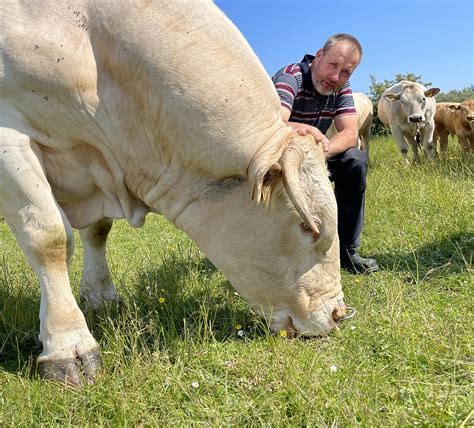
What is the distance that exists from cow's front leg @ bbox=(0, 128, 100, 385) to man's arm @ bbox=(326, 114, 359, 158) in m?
2.53

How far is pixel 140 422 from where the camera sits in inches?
95.2

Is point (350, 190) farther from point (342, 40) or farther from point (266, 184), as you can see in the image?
point (266, 184)

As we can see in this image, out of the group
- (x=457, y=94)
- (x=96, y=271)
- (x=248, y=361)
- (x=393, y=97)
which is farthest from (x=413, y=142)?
(x=457, y=94)

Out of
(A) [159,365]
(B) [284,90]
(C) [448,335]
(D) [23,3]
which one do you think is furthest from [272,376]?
(B) [284,90]

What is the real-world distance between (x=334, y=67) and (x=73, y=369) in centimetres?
339

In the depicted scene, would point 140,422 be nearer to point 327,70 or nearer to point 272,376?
point 272,376

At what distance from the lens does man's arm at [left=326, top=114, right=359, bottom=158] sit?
15.6 feet

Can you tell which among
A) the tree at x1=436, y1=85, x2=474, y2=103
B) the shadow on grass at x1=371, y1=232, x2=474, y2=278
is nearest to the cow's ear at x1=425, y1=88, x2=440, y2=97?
the shadow on grass at x1=371, y1=232, x2=474, y2=278

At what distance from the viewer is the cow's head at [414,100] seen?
42.6ft

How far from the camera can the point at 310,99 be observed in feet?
16.6

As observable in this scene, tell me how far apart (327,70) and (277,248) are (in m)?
2.26

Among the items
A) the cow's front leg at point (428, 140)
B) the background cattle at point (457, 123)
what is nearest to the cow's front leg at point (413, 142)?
the cow's front leg at point (428, 140)

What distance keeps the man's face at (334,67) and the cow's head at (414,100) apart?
870cm

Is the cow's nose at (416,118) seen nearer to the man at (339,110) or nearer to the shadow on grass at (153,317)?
the man at (339,110)
